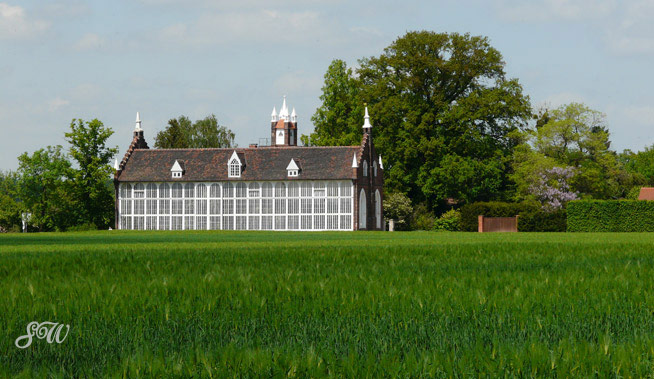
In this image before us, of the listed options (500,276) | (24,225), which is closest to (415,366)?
(500,276)

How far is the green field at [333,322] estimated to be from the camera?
5.16 meters

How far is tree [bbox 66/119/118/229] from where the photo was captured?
72875 millimetres

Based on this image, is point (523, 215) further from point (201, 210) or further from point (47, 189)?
point (47, 189)

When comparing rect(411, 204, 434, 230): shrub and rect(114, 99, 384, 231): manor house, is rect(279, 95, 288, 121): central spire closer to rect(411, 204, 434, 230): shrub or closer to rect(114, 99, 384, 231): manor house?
rect(114, 99, 384, 231): manor house

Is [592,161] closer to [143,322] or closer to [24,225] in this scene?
[24,225]

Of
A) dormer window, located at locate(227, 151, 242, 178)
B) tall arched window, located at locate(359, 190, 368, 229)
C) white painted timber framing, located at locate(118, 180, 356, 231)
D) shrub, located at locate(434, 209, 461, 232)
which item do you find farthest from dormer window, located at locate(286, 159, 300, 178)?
shrub, located at locate(434, 209, 461, 232)

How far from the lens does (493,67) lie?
243ft

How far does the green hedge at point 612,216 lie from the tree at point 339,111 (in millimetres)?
25758

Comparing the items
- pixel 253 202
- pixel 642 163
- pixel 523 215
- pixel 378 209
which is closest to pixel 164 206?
pixel 253 202

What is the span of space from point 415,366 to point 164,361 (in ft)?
5.52

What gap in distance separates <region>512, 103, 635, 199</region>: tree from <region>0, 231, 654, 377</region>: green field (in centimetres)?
5913

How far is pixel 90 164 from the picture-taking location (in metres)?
72.9

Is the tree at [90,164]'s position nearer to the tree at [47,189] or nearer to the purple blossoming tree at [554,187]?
the tree at [47,189]

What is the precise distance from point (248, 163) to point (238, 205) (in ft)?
14.2
